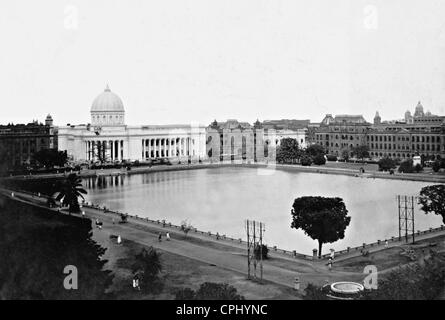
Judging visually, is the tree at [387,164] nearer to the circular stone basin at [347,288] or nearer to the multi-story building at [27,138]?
the multi-story building at [27,138]

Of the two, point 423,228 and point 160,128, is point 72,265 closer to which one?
point 423,228

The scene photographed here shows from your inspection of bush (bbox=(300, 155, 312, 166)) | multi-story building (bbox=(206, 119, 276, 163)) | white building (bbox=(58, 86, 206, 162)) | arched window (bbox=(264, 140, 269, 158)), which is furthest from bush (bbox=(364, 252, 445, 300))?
arched window (bbox=(264, 140, 269, 158))

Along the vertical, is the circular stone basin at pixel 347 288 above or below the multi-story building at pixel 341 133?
below

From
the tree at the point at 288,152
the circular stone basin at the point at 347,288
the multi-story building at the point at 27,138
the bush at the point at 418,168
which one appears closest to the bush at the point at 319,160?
the tree at the point at 288,152

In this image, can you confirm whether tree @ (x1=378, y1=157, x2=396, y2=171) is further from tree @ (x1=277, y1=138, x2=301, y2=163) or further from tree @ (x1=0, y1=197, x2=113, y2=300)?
tree @ (x1=0, y1=197, x2=113, y2=300)

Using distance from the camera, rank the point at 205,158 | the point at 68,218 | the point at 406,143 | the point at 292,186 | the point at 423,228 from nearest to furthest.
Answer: the point at 68,218 < the point at 423,228 < the point at 292,186 < the point at 406,143 < the point at 205,158
